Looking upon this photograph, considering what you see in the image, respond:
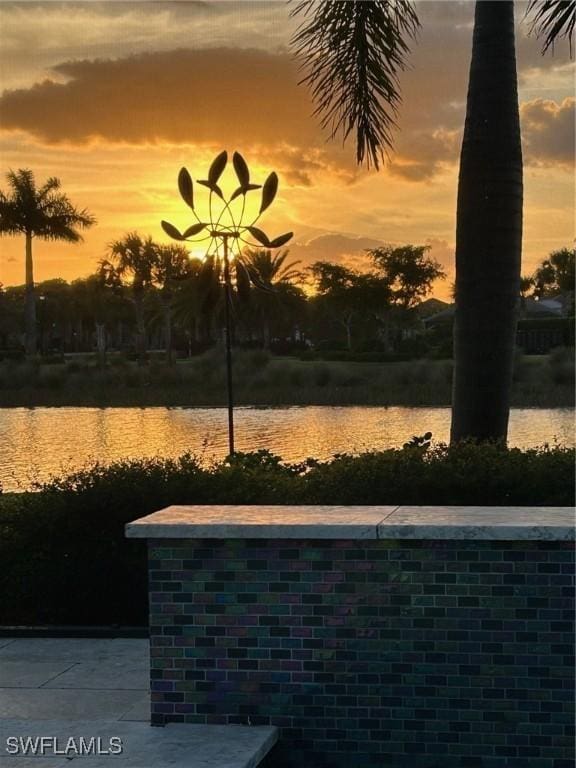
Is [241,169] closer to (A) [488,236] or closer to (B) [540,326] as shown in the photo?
(A) [488,236]

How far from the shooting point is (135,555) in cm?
794

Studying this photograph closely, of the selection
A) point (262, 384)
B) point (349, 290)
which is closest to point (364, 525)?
point (262, 384)

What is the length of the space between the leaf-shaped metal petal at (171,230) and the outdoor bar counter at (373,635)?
26.6ft

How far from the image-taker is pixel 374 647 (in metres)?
5.34

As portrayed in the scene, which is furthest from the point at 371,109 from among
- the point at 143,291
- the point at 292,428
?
the point at 143,291

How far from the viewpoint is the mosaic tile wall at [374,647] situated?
523 centimetres

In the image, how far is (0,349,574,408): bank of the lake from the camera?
39125 millimetres

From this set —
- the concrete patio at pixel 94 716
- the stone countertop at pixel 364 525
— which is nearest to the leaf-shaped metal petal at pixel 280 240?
the concrete patio at pixel 94 716

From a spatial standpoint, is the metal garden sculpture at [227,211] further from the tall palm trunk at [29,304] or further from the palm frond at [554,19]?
the tall palm trunk at [29,304]

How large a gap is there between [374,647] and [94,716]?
1582 millimetres

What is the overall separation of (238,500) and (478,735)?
11.1 feet

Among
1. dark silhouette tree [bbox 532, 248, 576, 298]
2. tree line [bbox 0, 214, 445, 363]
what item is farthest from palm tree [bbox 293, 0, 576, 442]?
dark silhouette tree [bbox 532, 248, 576, 298]

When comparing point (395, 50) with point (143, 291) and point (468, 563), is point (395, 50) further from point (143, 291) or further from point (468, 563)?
point (143, 291)

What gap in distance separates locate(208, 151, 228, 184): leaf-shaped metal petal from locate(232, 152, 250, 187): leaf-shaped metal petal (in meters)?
0.13
